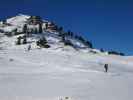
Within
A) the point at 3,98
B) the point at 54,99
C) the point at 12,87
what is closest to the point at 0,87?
the point at 12,87

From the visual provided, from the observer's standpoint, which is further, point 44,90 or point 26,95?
point 44,90

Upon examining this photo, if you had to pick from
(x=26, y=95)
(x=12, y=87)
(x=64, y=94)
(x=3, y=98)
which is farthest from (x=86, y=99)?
(x=12, y=87)

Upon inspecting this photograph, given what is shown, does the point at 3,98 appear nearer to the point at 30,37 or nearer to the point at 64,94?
the point at 64,94

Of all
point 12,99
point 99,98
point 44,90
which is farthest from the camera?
point 44,90

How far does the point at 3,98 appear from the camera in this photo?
15.1 metres

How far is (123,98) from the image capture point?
1605 cm

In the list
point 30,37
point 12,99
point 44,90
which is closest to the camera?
point 12,99

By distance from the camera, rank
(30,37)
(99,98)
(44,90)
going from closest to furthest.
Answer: (99,98) → (44,90) → (30,37)

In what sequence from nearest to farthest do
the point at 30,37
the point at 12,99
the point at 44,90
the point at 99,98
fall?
the point at 12,99 < the point at 99,98 < the point at 44,90 < the point at 30,37

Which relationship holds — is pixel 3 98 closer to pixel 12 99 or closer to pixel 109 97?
pixel 12 99

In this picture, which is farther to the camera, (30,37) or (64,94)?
(30,37)

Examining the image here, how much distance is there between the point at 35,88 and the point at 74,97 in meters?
4.22

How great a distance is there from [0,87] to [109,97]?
25.0 feet

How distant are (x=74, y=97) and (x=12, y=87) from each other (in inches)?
214
